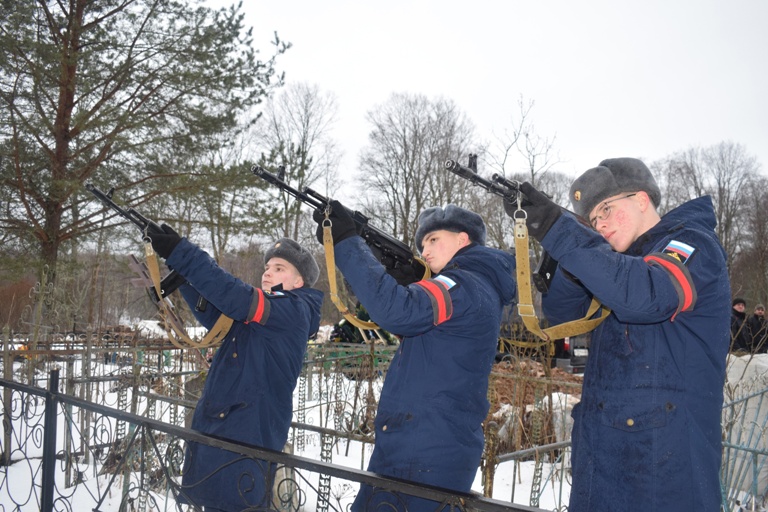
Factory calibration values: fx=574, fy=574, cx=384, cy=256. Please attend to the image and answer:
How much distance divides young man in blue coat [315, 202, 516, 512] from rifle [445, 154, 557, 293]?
0.66 ft

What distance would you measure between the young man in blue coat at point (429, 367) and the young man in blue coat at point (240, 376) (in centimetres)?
87

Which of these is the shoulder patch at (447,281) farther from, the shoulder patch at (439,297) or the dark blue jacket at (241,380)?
the dark blue jacket at (241,380)

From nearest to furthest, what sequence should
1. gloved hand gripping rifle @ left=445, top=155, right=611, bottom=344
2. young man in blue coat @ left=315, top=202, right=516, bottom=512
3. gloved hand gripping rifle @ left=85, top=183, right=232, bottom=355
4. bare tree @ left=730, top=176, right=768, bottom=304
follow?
gloved hand gripping rifle @ left=445, top=155, right=611, bottom=344, young man in blue coat @ left=315, top=202, right=516, bottom=512, gloved hand gripping rifle @ left=85, top=183, right=232, bottom=355, bare tree @ left=730, top=176, right=768, bottom=304

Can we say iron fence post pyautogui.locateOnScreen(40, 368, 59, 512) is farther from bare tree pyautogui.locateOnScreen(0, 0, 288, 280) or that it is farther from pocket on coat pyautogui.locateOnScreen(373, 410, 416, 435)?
bare tree pyautogui.locateOnScreen(0, 0, 288, 280)

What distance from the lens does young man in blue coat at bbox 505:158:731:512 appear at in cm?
167

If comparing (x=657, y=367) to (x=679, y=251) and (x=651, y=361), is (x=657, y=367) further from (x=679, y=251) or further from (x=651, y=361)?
(x=679, y=251)

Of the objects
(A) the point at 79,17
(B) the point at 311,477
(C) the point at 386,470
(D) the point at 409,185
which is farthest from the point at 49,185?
(D) the point at 409,185

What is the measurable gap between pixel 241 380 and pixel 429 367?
120cm

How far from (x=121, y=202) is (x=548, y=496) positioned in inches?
341

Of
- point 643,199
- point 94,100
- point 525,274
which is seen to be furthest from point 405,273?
point 94,100

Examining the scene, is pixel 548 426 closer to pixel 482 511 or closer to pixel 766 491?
pixel 766 491

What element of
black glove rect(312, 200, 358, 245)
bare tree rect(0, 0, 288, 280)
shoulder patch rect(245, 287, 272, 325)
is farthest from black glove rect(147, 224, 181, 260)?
bare tree rect(0, 0, 288, 280)

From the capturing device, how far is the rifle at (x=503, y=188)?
1996 millimetres

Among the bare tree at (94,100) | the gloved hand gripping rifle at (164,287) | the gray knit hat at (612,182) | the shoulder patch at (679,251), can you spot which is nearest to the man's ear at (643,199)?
A: the gray knit hat at (612,182)
